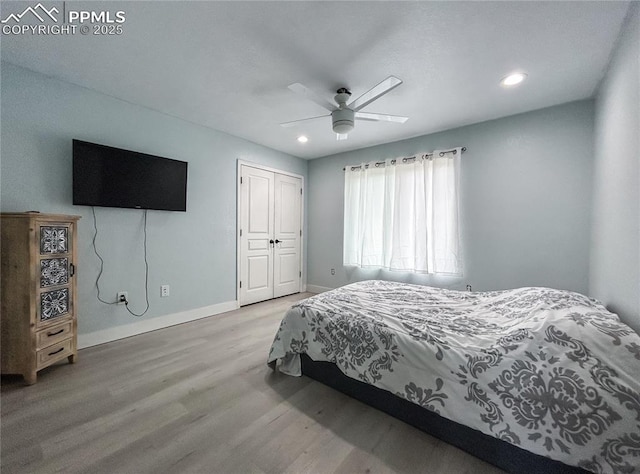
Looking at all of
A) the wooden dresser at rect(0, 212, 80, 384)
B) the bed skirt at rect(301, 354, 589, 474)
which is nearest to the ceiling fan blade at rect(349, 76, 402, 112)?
the bed skirt at rect(301, 354, 589, 474)

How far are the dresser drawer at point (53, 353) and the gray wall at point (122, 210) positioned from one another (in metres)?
0.38

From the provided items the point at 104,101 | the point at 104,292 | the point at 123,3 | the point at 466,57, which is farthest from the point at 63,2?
the point at 466,57

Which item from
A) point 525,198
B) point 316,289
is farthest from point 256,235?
point 525,198

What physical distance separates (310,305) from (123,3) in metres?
2.36

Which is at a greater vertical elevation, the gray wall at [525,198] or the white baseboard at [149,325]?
the gray wall at [525,198]

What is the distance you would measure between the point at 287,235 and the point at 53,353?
325 centimetres

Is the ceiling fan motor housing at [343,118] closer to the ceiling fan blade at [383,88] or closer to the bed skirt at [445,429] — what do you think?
the ceiling fan blade at [383,88]

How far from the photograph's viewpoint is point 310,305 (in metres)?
2.02

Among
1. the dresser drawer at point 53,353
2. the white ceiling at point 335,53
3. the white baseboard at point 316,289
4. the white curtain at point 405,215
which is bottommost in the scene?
the white baseboard at point 316,289

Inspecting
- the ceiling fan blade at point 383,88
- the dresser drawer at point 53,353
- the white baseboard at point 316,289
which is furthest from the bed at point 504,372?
the white baseboard at point 316,289

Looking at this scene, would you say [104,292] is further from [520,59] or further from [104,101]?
[520,59]

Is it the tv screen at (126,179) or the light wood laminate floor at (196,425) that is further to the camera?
the tv screen at (126,179)

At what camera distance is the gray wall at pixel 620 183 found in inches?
56.7

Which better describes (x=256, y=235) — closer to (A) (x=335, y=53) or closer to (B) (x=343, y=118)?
(B) (x=343, y=118)
